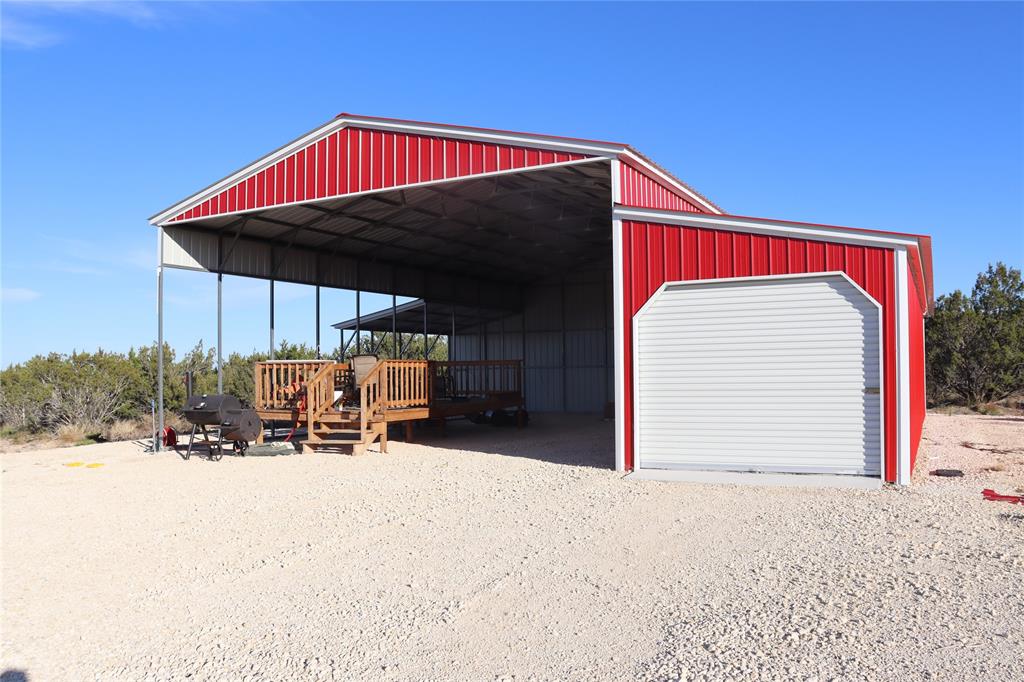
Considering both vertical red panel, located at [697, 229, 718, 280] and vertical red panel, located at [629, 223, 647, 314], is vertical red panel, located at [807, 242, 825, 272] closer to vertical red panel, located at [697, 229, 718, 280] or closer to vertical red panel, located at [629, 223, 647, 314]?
vertical red panel, located at [697, 229, 718, 280]

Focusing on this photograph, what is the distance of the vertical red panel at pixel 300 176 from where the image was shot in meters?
13.4

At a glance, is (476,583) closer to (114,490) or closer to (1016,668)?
(1016,668)

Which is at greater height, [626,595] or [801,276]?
[801,276]

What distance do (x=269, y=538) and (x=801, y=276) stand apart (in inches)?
273

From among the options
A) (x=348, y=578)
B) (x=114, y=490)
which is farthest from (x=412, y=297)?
(x=348, y=578)

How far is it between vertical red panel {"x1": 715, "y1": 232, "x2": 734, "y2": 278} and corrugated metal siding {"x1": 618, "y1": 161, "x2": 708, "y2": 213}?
1.33 metres

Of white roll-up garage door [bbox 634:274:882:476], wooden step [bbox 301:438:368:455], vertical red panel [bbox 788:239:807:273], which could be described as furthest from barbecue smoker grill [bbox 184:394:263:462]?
vertical red panel [bbox 788:239:807:273]

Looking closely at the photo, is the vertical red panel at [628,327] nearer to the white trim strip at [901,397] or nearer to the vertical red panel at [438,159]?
the vertical red panel at [438,159]

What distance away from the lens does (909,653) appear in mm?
3932

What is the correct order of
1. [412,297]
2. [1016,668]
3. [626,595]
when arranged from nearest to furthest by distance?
[1016,668], [626,595], [412,297]

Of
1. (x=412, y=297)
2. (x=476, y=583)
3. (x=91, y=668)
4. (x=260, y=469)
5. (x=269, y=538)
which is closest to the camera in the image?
(x=91, y=668)

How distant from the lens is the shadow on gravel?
12391 mm

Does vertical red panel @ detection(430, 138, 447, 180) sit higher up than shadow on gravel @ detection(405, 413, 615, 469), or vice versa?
vertical red panel @ detection(430, 138, 447, 180)

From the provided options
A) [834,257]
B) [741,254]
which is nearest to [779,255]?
[741,254]
